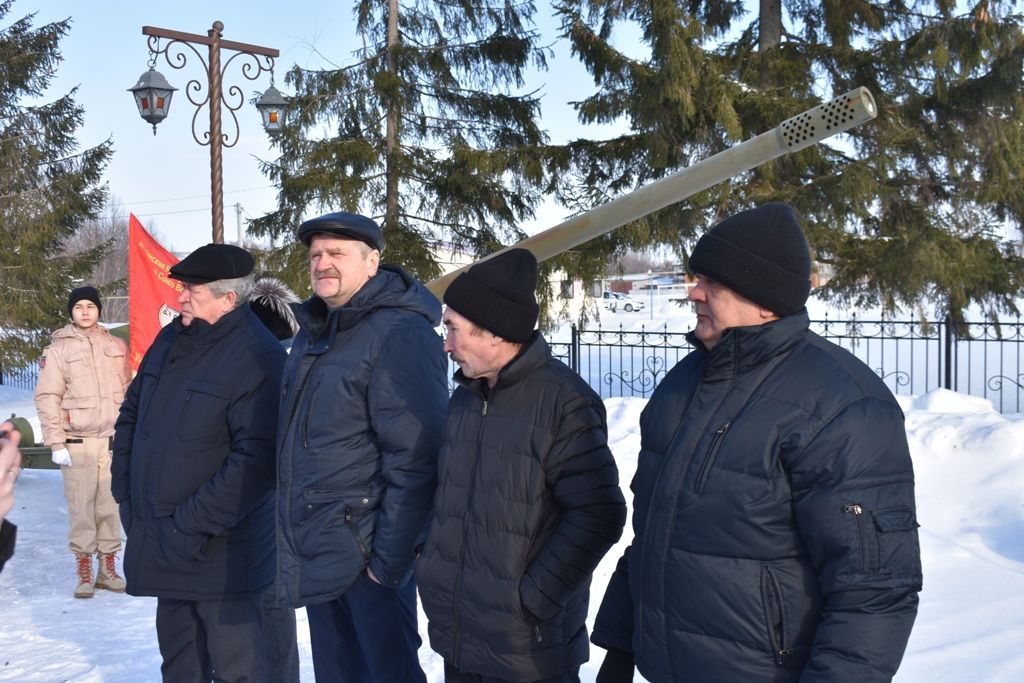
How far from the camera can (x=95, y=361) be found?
20.8 ft

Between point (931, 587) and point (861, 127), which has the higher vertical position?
point (861, 127)

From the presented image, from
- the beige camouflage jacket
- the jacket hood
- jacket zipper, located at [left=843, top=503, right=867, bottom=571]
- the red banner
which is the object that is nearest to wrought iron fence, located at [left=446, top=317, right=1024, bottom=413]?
the red banner

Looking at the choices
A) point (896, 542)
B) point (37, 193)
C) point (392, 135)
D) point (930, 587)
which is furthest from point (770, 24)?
point (37, 193)

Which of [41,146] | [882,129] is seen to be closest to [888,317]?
[882,129]

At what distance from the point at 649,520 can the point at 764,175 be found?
8900 millimetres

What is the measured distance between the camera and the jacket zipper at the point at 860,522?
175 centimetres

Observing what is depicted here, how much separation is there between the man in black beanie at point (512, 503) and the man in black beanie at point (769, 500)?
38 cm

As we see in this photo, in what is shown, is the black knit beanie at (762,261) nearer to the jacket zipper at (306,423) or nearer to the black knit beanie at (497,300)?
the black knit beanie at (497,300)

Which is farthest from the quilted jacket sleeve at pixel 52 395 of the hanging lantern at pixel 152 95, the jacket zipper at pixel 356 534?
the jacket zipper at pixel 356 534

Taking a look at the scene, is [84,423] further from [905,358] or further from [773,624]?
[905,358]

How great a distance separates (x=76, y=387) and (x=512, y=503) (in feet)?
15.6

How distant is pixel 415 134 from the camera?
13.1m

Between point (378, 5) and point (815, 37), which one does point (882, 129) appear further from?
point (378, 5)

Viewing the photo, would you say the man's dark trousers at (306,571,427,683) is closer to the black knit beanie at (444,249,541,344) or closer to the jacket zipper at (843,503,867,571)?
the black knit beanie at (444,249,541,344)
